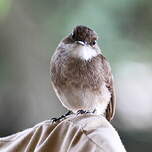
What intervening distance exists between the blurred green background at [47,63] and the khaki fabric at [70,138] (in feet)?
5.80

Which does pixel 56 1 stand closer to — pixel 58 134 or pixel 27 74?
pixel 27 74

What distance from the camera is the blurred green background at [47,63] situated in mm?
3477

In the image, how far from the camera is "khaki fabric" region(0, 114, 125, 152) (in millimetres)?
1458

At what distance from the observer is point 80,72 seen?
2402mm

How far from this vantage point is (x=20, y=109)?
366 centimetres

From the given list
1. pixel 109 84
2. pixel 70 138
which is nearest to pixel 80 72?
pixel 109 84

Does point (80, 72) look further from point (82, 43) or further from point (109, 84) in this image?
point (109, 84)

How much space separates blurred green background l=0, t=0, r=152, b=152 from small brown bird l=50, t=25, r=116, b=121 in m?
0.96

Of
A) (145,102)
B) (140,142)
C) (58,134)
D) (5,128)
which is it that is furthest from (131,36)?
(58,134)

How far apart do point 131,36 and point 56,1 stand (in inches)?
21.0

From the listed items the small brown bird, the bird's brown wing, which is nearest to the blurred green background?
the bird's brown wing

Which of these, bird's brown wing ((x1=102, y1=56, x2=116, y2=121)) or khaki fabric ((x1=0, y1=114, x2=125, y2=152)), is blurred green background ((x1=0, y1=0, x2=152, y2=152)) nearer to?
bird's brown wing ((x1=102, y1=56, x2=116, y2=121))

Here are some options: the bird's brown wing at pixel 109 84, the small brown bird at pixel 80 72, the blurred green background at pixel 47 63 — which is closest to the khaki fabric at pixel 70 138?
the small brown bird at pixel 80 72

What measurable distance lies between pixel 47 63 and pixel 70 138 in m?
2.11
